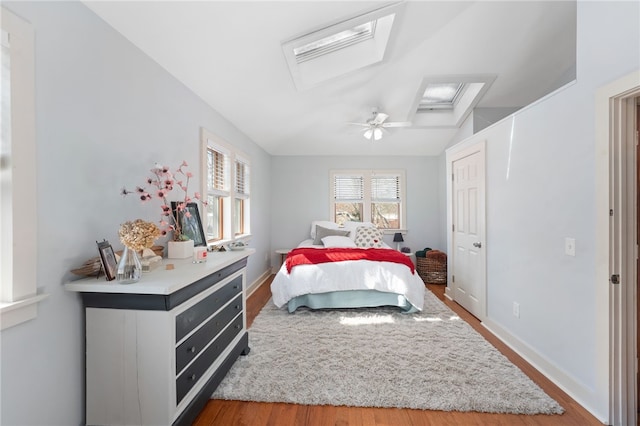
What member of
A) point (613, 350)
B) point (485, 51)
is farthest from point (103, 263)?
point (485, 51)

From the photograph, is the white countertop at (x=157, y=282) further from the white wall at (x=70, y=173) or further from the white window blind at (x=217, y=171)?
the white window blind at (x=217, y=171)

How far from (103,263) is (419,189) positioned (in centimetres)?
543

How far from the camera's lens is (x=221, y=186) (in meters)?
3.52

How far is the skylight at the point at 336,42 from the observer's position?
2.90 meters

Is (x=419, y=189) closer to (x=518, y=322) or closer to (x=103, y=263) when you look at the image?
(x=518, y=322)

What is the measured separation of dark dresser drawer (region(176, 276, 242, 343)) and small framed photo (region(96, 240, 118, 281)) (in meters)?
0.41

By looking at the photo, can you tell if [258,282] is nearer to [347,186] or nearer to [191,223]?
[191,223]

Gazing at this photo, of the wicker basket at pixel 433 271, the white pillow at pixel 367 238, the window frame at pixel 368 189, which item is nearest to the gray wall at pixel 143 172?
the wicker basket at pixel 433 271

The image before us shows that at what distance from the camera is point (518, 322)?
2.51 meters

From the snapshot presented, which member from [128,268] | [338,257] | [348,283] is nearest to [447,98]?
[338,257]

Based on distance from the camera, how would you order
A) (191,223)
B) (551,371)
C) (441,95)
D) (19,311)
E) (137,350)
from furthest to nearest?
(441,95), (191,223), (551,371), (137,350), (19,311)

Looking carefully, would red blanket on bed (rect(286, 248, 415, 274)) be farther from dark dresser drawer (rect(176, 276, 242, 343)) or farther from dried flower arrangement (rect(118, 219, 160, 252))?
dried flower arrangement (rect(118, 219, 160, 252))

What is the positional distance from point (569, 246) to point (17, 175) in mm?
3177

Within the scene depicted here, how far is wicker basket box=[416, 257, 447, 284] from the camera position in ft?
15.6
